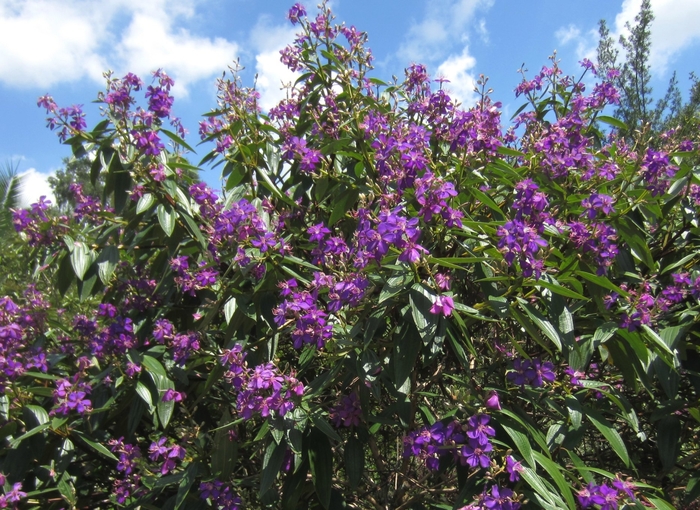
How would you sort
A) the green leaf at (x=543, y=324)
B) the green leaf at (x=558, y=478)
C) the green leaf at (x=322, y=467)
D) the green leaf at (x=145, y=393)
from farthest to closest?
1. the green leaf at (x=145, y=393)
2. the green leaf at (x=322, y=467)
3. the green leaf at (x=543, y=324)
4. the green leaf at (x=558, y=478)

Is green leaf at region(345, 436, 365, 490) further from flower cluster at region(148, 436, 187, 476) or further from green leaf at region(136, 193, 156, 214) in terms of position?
green leaf at region(136, 193, 156, 214)

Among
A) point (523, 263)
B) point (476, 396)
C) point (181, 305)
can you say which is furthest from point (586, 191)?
point (181, 305)

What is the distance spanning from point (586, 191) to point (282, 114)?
165 centimetres

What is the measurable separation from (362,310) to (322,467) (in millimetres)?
590

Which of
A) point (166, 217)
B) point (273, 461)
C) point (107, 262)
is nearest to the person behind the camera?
point (273, 461)

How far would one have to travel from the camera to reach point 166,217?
2.50 metres

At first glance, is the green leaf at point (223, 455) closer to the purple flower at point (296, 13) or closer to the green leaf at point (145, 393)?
the green leaf at point (145, 393)

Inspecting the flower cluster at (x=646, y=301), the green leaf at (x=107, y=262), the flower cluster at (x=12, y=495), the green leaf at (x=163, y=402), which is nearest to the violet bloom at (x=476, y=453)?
the flower cluster at (x=646, y=301)

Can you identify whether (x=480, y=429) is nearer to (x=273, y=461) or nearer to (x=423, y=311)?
(x=423, y=311)

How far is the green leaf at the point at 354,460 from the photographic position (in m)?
2.20

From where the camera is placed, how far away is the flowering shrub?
1.92m

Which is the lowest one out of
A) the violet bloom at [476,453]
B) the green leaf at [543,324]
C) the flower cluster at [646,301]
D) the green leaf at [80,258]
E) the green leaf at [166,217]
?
the violet bloom at [476,453]

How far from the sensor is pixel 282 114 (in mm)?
3258

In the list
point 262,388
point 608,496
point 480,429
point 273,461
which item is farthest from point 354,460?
point 608,496
